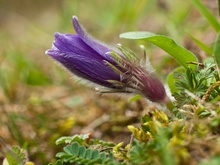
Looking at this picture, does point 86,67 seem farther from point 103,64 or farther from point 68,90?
point 68,90

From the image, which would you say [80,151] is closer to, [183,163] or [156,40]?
[183,163]

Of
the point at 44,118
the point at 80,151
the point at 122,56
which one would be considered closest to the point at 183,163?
the point at 80,151

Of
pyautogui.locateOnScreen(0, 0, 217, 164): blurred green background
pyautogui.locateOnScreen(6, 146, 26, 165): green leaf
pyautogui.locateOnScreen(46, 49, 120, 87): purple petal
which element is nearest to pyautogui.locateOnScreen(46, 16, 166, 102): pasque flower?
pyautogui.locateOnScreen(46, 49, 120, 87): purple petal

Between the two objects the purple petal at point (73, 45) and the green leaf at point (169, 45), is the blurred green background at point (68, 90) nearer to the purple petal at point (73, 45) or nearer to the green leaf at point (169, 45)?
the green leaf at point (169, 45)

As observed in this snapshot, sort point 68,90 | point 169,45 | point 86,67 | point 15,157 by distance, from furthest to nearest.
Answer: point 68,90
point 169,45
point 86,67
point 15,157

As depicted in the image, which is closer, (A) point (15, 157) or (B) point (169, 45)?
(A) point (15, 157)

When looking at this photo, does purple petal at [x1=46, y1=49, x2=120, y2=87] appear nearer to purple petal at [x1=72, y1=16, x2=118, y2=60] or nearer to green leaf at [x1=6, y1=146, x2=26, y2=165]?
purple petal at [x1=72, y1=16, x2=118, y2=60]

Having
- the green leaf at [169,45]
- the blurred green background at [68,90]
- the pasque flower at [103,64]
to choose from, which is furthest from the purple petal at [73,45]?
the blurred green background at [68,90]

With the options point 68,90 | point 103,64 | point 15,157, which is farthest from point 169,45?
point 68,90
